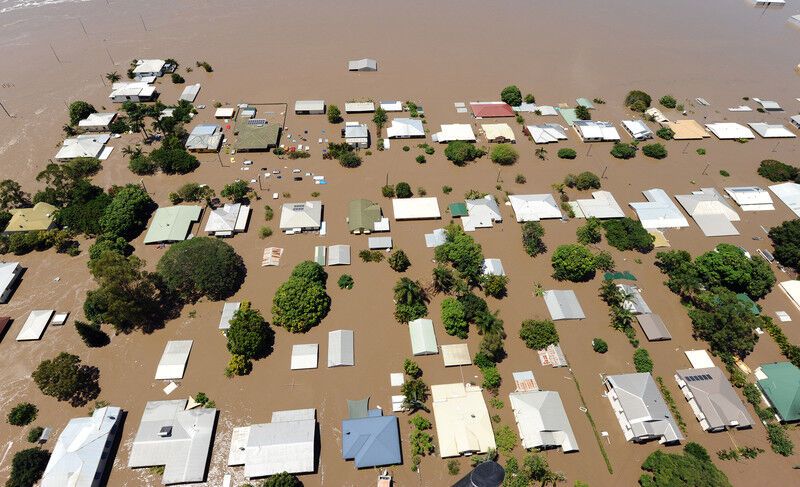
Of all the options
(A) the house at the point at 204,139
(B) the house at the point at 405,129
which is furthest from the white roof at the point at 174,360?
(B) the house at the point at 405,129

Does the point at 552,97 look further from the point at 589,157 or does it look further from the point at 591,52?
the point at 591,52

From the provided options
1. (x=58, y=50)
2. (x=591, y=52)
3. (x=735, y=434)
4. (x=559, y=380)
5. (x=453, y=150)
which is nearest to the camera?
(x=735, y=434)

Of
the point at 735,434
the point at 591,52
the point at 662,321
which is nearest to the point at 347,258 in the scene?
the point at 662,321

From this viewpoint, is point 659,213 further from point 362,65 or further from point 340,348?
point 362,65

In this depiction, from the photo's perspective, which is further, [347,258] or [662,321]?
[347,258]

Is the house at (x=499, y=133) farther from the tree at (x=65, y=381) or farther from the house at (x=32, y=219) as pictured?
the house at (x=32, y=219)

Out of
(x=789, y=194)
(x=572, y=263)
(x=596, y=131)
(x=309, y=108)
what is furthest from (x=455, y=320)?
(x=789, y=194)
